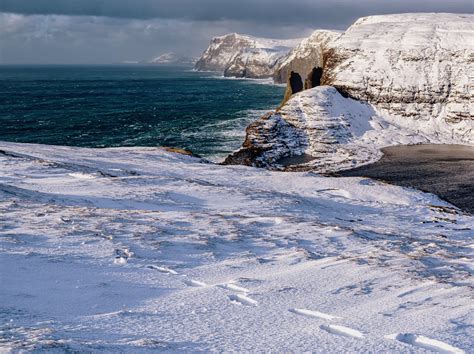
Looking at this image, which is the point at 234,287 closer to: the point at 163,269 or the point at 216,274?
the point at 216,274

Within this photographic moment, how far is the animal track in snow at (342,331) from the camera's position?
8.63 meters

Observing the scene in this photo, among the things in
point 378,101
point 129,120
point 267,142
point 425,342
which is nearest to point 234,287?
point 425,342

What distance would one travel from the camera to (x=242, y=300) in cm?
1020

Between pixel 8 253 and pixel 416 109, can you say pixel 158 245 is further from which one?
pixel 416 109

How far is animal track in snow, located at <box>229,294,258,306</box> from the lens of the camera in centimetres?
1002

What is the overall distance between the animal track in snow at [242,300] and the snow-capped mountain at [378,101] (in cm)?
3915

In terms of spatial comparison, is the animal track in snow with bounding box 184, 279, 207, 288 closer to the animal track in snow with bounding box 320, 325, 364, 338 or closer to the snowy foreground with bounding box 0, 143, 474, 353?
the snowy foreground with bounding box 0, 143, 474, 353

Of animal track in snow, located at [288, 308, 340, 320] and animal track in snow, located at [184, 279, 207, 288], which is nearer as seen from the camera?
animal track in snow, located at [288, 308, 340, 320]

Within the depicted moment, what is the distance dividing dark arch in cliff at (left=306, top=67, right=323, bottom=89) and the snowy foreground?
58.9 m

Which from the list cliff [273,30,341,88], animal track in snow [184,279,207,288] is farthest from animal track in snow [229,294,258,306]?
cliff [273,30,341,88]

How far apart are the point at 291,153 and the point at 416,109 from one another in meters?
23.9

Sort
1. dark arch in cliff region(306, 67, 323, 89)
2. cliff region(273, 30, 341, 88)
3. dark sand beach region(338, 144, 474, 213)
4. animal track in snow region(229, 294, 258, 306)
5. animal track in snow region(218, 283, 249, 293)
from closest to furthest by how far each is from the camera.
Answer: animal track in snow region(229, 294, 258, 306) < animal track in snow region(218, 283, 249, 293) < dark sand beach region(338, 144, 474, 213) < dark arch in cliff region(306, 67, 323, 89) < cliff region(273, 30, 341, 88)

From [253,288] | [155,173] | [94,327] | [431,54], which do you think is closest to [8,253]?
[94,327]

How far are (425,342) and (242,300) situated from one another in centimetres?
360
